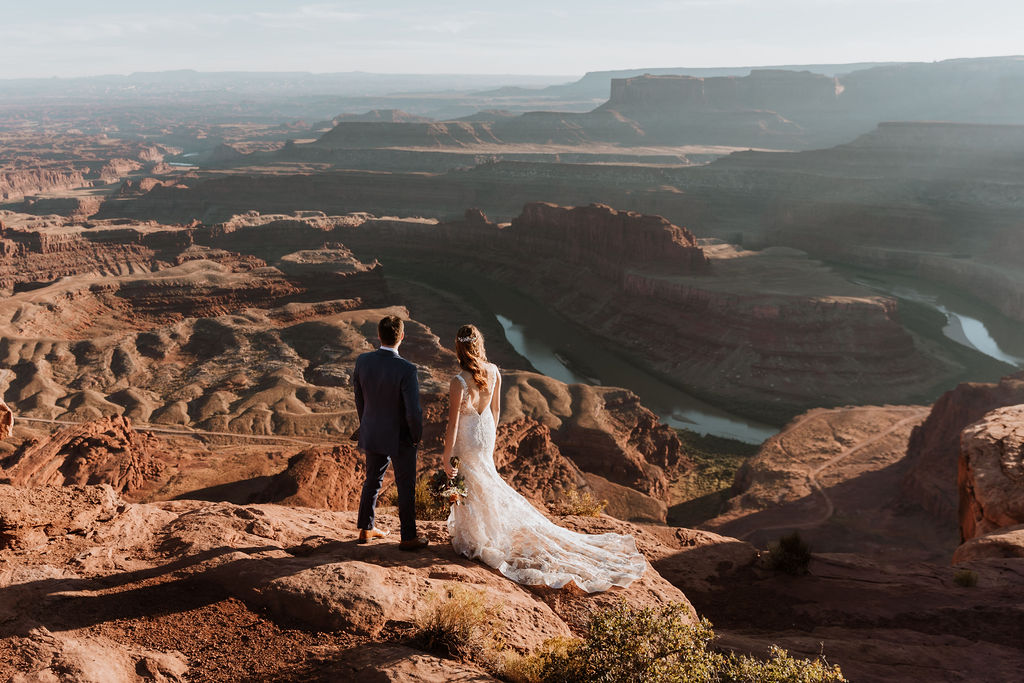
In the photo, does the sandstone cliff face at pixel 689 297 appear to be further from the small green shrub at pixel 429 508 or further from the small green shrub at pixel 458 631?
the small green shrub at pixel 458 631

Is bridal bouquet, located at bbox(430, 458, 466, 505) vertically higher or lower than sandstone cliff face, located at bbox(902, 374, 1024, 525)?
higher

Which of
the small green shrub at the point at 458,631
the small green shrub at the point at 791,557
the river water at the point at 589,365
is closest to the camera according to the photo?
the small green shrub at the point at 458,631

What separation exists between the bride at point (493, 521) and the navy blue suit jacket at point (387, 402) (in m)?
0.39

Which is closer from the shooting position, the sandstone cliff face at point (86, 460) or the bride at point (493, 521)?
the bride at point (493, 521)

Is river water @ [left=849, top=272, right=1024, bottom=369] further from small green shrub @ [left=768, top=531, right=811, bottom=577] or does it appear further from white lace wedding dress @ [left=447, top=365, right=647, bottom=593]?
white lace wedding dress @ [left=447, top=365, right=647, bottom=593]

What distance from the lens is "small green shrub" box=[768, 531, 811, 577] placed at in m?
10.6

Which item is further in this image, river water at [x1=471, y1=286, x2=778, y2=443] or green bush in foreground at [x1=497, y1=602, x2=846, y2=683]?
river water at [x1=471, y1=286, x2=778, y2=443]

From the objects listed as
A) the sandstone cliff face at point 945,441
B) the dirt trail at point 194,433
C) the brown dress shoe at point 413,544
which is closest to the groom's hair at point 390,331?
the brown dress shoe at point 413,544

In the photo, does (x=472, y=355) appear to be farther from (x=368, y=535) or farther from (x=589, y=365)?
(x=589, y=365)

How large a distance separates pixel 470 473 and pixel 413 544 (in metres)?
0.99

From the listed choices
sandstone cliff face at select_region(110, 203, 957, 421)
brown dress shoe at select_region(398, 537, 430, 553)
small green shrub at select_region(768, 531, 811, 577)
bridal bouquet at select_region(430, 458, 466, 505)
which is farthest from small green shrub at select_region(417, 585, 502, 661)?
sandstone cliff face at select_region(110, 203, 957, 421)

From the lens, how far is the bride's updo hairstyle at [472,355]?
6.71m

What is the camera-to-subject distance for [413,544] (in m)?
7.32

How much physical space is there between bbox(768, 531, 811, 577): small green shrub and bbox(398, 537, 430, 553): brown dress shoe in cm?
604
